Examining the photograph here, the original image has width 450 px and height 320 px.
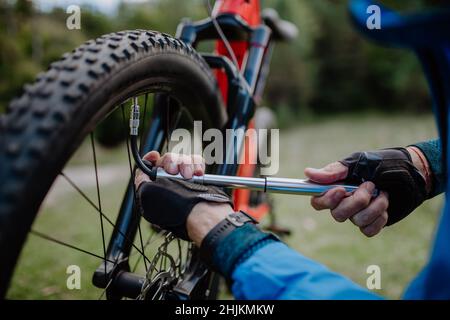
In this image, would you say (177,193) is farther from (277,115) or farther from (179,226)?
(277,115)

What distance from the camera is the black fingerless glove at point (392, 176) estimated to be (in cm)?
105

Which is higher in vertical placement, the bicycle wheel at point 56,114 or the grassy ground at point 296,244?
the bicycle wheel at point 56,114

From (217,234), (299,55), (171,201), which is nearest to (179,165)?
(171,201)

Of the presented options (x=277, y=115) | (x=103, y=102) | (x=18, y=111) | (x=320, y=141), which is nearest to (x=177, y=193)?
(x=103, y=102)

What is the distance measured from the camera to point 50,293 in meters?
2.42

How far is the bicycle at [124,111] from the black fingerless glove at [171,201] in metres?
0.17

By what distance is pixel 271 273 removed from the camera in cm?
78

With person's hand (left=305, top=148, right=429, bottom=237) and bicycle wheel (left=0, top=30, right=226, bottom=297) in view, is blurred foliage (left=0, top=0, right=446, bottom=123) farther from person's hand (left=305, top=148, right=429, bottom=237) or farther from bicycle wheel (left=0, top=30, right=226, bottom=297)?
person's hand (left=305, top=148, right=429, bottom=237)

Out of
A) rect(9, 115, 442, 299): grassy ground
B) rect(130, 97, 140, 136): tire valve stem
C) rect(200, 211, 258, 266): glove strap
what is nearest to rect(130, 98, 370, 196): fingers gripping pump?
rect(130, 97, 140, 136): tire valve stem

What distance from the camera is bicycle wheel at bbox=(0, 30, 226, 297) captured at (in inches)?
25.7

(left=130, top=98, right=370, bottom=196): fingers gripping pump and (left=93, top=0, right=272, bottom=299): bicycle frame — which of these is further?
(left=93, top=0, right=272, bottom=299): bicycle frame

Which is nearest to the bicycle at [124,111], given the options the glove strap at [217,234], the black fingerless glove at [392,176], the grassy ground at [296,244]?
the glove strap at [217,234]

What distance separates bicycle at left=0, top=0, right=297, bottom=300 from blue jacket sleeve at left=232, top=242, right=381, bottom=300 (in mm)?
373

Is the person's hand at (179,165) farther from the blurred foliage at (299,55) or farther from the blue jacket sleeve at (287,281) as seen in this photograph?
the blurred foliage at (299,55)
